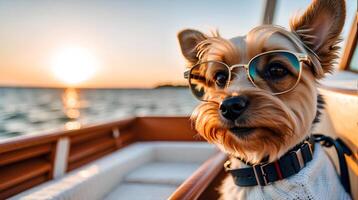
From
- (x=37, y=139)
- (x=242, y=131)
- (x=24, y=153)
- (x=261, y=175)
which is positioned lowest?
(x=24, y=153)

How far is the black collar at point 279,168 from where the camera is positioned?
Answer: 130 cm

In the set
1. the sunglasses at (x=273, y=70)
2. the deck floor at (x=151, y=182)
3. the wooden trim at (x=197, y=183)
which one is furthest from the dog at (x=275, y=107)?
the deck floor at (x=151, y=182)

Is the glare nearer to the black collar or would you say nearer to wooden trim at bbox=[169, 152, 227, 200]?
wooden trim at bbox=[169, 152, 227, 200]

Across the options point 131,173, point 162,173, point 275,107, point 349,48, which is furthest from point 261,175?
point 349,48

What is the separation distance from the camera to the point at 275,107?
1317 mm

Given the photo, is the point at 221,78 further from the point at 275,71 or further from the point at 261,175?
the point at 261,175

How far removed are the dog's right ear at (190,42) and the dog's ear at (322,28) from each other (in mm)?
584

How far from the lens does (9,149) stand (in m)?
2.26

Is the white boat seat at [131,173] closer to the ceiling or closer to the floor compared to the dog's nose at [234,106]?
closer to the floor

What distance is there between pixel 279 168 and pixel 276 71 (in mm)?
441

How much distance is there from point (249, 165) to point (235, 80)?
1.37 ft

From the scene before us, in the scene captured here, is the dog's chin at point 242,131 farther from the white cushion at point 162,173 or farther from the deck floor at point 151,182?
the white cushion at point 162,173

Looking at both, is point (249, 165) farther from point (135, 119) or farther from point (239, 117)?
point (135, 119)

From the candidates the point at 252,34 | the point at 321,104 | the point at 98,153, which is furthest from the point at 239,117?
the point at 98,153
